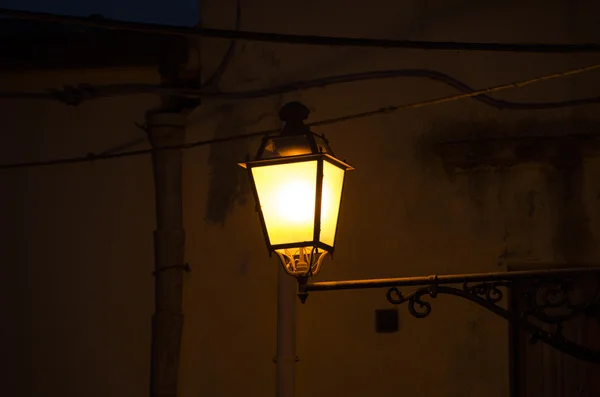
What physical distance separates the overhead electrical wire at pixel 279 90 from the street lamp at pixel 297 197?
2.21 meters

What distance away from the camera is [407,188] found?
23.7 feet

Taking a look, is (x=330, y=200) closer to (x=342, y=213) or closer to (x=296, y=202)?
(x=296, y=202)

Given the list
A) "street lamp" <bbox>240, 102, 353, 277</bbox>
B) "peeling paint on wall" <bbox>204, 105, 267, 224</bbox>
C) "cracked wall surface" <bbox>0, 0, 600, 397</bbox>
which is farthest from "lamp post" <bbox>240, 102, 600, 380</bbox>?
"peeling paint on wall" <bbox>204, 105, 267, 224</bbox>

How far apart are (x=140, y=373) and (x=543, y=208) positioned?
327 cm

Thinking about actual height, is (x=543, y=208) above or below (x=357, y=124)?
below

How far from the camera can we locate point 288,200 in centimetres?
502

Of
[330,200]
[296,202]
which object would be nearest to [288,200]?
[296,202]

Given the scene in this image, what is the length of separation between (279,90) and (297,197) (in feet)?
8.28

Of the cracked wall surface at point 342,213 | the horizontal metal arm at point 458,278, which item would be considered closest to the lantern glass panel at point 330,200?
the horizontal metal arm at point 458,278

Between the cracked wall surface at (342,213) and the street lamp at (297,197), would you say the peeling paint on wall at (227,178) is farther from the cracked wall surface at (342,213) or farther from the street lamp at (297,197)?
the street lamp at (297,197)

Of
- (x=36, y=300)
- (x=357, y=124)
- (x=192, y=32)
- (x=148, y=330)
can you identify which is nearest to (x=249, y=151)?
(x=357, y=124)

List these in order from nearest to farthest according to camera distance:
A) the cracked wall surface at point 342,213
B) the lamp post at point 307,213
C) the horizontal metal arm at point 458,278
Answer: the horizontal metal arm at point 458,278 < the lamp post at point 307,213 < the cracked wall surface at point 342,213

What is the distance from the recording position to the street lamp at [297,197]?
16.4 ft

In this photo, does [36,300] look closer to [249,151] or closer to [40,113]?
[40,113]
